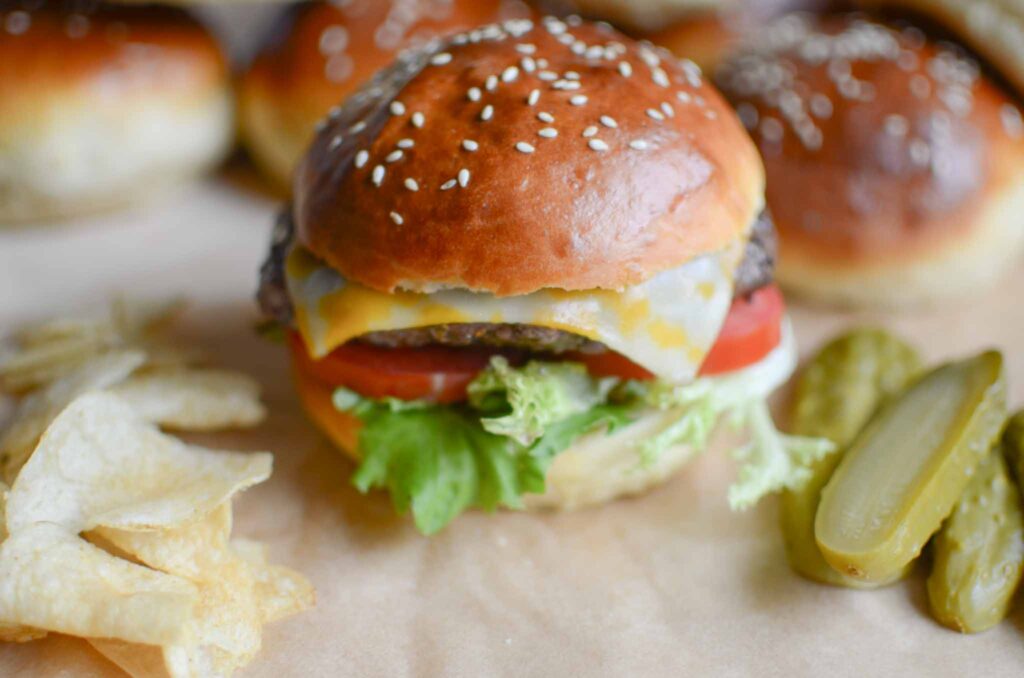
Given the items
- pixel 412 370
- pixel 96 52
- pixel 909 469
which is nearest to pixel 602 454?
pixel 412 370

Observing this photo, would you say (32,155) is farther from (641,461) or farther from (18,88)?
(641,461)

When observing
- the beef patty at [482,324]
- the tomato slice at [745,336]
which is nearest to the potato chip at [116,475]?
the beef patty at [482,324]

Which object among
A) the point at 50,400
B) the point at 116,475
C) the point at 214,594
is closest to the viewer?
the point at 214,594

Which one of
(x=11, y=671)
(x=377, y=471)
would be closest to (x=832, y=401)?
(x=377, y=471)

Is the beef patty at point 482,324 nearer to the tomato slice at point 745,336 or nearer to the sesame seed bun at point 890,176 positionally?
the tomato slice at point 745,336

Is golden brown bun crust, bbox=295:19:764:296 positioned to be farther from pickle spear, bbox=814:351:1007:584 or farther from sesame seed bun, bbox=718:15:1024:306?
sesame seed bun, bbox=718:15:1024:306

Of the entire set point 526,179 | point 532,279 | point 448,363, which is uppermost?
point 526,179

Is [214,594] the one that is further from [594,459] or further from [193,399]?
[594,459]
